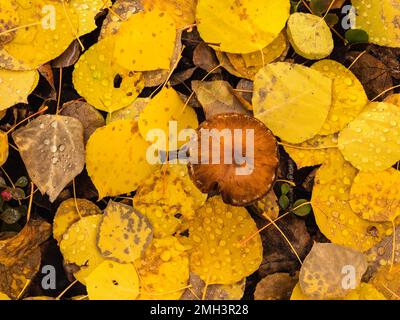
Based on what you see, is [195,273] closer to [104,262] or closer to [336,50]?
[104,262]

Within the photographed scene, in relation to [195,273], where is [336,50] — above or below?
above

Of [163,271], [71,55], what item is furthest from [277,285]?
[71,55]

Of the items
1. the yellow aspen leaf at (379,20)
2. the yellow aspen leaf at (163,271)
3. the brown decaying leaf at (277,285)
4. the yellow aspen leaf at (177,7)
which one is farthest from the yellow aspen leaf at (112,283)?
the yellow aspen leaf at (379,20)

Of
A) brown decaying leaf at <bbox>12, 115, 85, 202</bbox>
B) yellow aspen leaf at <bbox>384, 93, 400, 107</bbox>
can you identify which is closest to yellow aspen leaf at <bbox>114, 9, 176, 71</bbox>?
brown decaying leaf at <bbox>12, 115, 85, 202</bbox>

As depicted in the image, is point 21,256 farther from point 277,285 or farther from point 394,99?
point 394,99

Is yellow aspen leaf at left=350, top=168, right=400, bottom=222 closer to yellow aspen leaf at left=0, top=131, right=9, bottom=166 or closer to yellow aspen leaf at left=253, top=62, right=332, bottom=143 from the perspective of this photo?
yellow aspen leaf at left=253, top=62, right=332, bottom=143

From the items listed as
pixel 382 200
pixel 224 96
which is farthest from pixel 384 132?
pixel 224 96
